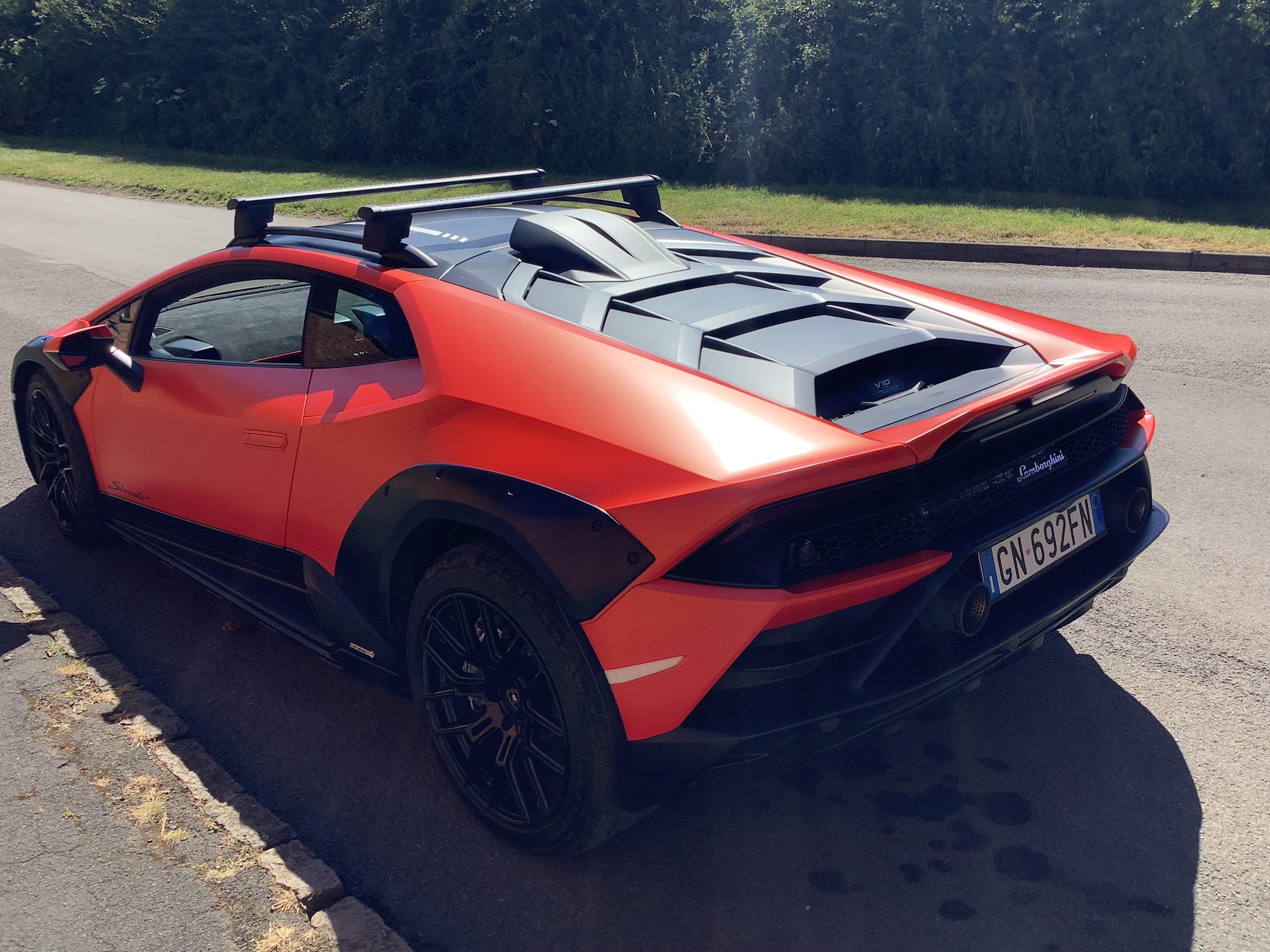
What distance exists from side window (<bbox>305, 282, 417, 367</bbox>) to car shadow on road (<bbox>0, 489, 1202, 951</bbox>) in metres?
1.18

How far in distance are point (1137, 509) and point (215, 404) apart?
2887 mm

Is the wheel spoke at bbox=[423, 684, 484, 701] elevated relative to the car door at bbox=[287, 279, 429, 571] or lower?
lower

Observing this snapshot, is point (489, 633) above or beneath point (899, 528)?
beneath

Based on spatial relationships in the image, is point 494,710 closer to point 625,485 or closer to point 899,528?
point 625,485

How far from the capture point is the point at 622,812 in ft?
8.27

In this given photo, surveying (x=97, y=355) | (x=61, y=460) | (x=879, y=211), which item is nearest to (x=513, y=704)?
(x=97, y=355)

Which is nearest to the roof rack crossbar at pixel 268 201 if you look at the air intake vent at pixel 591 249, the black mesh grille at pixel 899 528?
the air intake vent at pixel 591 249

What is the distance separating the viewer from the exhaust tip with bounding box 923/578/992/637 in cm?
246

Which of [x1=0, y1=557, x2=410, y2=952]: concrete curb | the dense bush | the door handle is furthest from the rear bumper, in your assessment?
the dense bush

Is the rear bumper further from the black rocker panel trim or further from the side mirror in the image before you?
the side mirror

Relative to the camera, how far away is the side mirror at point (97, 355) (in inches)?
155

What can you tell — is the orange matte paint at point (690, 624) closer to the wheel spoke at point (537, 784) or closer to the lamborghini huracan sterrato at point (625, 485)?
the lamborghini huracan sterrato at point (625, 485)

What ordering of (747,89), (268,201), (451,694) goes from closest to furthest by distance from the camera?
(451,694)
(268,201)
(747,89)

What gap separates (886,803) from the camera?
2947mm
